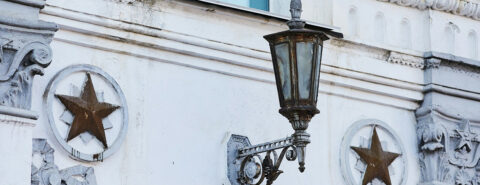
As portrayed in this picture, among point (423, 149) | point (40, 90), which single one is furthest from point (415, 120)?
point (40, 90)

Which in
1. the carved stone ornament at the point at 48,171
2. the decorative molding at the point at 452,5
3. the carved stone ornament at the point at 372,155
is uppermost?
the decorative molding at the point at 452,5

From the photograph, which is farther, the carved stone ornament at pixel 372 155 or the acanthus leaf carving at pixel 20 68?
the carved stone ornament at pixel 372 155

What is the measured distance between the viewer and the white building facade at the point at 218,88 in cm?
922

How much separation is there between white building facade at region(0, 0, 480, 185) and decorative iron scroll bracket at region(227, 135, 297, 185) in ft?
0.22

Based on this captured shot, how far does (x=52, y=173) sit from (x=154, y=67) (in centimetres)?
119

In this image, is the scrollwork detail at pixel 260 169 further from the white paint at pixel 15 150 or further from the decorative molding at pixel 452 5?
the decorative molding at pixel 452 5

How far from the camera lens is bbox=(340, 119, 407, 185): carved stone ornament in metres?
10.9

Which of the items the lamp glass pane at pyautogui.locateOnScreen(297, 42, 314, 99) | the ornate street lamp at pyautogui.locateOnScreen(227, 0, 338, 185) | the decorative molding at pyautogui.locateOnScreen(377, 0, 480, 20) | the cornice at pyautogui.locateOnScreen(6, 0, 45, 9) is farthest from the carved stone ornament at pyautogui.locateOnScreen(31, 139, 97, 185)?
the decorative molding at pyautogui.locateOnScreen(377, 0, 480, 20)

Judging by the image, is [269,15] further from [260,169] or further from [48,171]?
[48,171]

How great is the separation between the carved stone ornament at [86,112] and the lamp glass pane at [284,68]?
3.55 feet

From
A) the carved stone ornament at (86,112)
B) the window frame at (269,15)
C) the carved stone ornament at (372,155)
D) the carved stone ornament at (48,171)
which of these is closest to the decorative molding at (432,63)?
the carved stone ornament at (372,155)

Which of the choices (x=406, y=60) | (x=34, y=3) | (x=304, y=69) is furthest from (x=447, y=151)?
(x=34, y=3)

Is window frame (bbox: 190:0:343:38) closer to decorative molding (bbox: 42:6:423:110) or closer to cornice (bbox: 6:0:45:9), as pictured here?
decorative molding (bbox: 42:6:423:110)

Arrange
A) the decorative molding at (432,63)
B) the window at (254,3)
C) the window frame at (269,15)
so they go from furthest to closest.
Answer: the decorative molding at (432,63) → the window at (254,3) → the window frame at (269,15)
